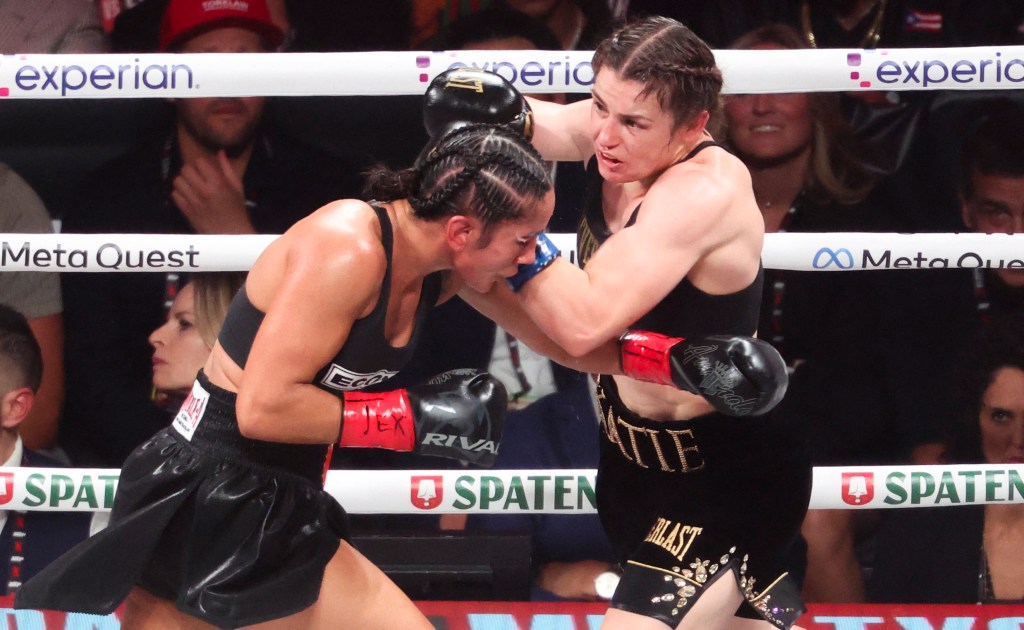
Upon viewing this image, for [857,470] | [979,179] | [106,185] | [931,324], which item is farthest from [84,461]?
[979,179]

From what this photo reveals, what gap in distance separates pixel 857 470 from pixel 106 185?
1850 mm

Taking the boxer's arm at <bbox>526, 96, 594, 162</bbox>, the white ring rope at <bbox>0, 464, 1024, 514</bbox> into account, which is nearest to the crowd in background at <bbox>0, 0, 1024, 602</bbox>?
the white ring rope at <bbox>0, 464, 1024, 514</bbox>

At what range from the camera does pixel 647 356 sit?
1.90m

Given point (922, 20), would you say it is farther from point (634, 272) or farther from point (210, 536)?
point (210, 536)

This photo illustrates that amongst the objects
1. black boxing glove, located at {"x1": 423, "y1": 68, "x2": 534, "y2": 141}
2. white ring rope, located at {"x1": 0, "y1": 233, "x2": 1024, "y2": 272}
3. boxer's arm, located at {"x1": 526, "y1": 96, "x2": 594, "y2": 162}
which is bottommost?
white ring rope, located at {"x1": 0, "y1": 233, "x2": 1024, "y2": 272}

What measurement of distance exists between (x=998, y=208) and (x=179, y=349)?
2.02 metres

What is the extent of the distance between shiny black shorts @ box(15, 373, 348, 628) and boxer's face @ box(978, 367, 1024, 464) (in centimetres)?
182

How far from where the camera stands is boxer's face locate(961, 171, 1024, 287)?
300 cm

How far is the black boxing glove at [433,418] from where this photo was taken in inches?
71.1

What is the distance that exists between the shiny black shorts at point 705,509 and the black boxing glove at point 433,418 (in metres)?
0.27

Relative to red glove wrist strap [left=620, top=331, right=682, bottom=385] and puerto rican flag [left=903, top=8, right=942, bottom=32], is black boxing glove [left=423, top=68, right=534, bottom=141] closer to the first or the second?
red glove wrist strap [left=620, top=331, right=682, bottom=385]

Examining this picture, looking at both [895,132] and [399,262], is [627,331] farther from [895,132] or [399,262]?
[895,132]

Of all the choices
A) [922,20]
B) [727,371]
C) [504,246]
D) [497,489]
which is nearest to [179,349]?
[497,489]

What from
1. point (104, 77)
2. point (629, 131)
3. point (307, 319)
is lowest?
point (307, 319)
